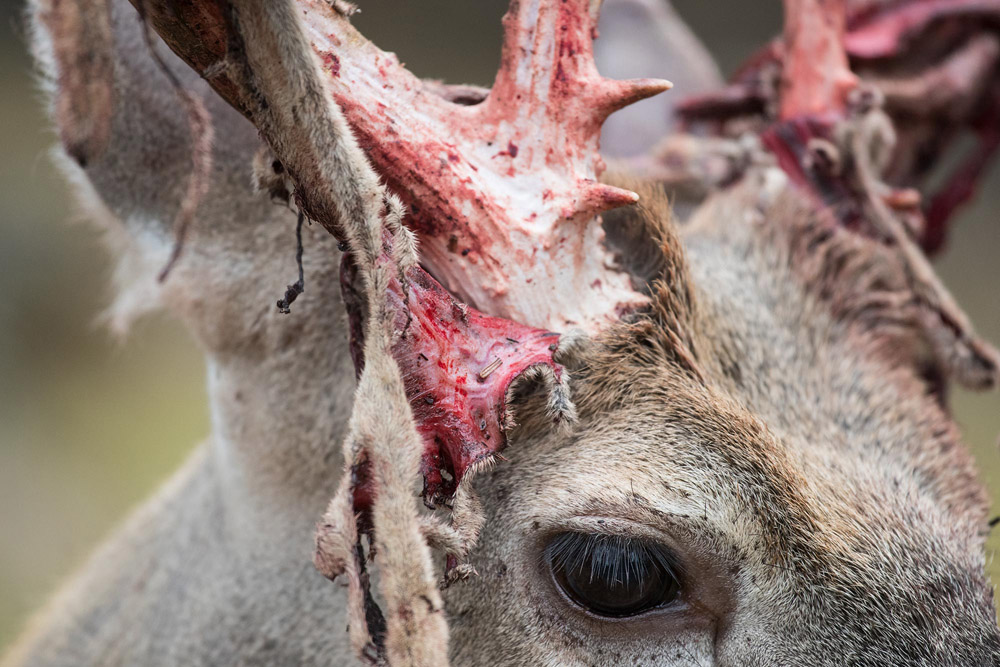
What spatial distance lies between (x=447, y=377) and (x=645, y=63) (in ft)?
7.32

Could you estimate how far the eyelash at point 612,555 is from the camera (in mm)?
1403

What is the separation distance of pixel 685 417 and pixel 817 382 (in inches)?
15.2

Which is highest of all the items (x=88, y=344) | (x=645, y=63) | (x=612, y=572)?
(x=645, y=63)

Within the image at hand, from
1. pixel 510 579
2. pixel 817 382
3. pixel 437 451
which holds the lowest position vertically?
pixel 510 579

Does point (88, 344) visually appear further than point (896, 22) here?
Yes

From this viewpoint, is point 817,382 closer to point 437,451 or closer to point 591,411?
point 591,411

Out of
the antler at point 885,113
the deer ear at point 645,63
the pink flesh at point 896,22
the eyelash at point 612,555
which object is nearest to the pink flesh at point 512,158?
the eyelash at point 612,555

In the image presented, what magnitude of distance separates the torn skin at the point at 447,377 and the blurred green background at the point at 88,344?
5.29 meters

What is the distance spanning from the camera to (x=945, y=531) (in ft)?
5.09

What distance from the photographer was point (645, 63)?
3215 millimetres

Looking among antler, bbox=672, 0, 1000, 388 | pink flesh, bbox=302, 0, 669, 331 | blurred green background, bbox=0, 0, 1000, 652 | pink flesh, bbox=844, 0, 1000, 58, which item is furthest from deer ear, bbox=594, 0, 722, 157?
blurred green background, bbox=0, 0, 1000, 652

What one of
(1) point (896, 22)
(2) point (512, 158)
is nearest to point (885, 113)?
(1) point (896, 22)

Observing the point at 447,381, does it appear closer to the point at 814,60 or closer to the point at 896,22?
the point at 814,60

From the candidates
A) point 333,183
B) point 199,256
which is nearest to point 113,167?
point 199,256
